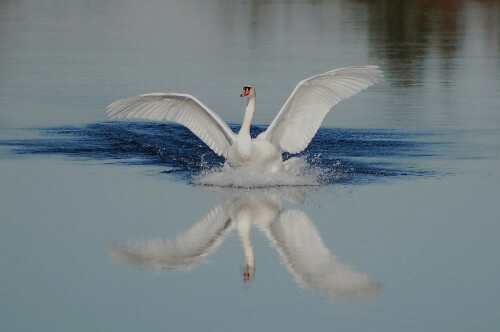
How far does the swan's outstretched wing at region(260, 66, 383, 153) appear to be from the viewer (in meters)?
14.0

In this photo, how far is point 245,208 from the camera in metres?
12.2

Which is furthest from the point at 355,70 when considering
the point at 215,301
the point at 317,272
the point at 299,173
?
the point at 215,301

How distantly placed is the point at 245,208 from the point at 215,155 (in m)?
3.68

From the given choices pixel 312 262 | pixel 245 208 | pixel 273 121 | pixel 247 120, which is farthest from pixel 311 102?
pixel 312 262

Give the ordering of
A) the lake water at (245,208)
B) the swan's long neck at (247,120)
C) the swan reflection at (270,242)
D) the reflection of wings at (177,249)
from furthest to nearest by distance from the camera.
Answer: the swan's long neck at (247,120)
the reflection of wings at (177,249)
the swan reflection at (270,242)
the lake water at (245,208)

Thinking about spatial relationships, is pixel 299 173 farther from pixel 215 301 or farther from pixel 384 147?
pixel 215 301

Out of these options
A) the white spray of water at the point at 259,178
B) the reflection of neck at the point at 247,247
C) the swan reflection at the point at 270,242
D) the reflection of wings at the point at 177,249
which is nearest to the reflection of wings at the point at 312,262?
the swan reflection at the point at 270,242

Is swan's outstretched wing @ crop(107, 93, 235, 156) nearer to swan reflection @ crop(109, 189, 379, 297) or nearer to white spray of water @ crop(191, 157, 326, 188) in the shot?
white spray of water @ crop(191, 157, 326, 188)

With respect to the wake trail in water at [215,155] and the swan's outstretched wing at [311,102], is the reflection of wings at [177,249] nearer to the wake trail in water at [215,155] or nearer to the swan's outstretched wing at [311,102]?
the wake trail in water at [215,155]

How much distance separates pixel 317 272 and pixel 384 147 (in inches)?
245

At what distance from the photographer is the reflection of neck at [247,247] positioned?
376 inches

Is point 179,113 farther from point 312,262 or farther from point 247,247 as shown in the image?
point 312,262

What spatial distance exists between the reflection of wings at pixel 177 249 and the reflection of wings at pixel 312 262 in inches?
21.9

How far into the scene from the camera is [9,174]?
1373 centimetres
